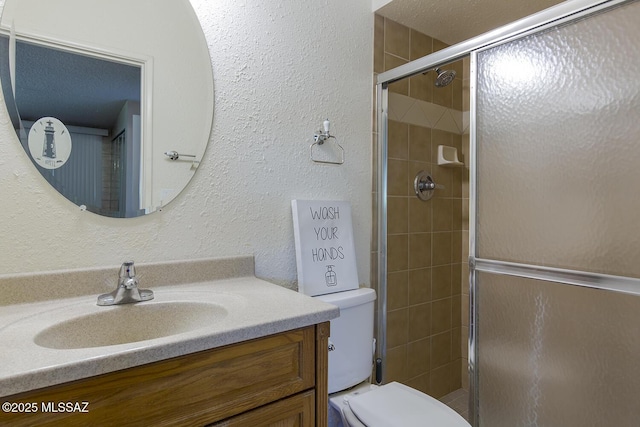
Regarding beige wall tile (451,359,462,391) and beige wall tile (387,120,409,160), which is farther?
beige wall tile (451,359,462,391)

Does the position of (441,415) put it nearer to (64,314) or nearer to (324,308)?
(324,308)

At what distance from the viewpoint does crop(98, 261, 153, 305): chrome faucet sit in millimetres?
966

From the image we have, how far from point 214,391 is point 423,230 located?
5.21 ft

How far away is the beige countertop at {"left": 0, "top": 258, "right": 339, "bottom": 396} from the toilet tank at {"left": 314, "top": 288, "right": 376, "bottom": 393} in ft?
1.14

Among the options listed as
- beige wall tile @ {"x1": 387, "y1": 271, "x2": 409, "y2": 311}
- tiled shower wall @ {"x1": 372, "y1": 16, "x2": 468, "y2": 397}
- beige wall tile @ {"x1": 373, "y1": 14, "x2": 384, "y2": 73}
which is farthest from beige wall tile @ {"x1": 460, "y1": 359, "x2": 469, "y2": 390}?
beige wall tile @ {"x1": 373, "y1": 14, "x2": 384, "y2": 73}

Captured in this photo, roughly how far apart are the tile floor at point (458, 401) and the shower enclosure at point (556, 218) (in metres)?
0.82

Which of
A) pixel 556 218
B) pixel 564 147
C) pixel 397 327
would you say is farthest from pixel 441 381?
pixel 564 147

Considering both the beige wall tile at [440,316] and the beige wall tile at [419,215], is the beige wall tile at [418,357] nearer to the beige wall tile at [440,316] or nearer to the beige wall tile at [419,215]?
the beige wall tile at [440,316]

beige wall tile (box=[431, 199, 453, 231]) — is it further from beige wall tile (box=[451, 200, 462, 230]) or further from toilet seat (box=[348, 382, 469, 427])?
toilet seat (box=[348, 382, 469, 427])

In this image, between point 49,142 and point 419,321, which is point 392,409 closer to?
point 419,321

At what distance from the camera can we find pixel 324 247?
1.51 meters

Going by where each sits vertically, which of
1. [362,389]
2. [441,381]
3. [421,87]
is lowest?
[441,381]

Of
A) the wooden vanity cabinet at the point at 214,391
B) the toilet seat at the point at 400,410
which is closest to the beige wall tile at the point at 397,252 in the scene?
the toilet seat at the point at 400,410

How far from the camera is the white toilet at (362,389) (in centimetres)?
116
